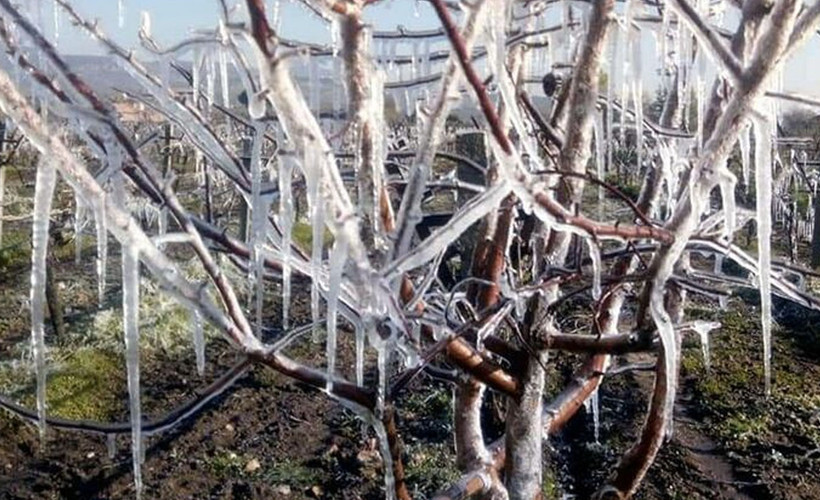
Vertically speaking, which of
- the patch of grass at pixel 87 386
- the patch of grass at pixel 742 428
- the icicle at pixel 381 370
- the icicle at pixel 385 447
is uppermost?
the icicle at pixel 381 370

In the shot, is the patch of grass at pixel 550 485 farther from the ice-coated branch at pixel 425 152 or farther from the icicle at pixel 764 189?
the ice-coated branch at pixel 425 152

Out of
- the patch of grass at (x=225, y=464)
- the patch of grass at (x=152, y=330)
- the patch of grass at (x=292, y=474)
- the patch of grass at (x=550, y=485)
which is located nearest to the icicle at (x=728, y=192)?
the patch of grass at (x=550, y=485)

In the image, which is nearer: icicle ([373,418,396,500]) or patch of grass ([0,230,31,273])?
icicle ([373,418,396,500])

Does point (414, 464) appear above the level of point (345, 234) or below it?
below

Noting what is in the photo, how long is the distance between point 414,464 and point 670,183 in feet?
10.7

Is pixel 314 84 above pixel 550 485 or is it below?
above

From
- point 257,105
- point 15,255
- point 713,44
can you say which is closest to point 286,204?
point 257,105

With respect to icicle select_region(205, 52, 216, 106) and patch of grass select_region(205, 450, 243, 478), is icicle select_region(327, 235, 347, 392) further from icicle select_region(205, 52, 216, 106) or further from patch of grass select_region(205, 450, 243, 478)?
patch of grass select_region(205, 450, 243, 478)

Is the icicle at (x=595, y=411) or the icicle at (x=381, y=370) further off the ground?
the icicle at (x=381, y=370)

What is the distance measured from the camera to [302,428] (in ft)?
17.3

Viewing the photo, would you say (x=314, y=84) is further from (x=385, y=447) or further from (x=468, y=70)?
(x=385, y=447)

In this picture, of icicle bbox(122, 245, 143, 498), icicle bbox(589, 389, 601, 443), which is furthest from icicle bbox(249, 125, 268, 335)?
icicle bbox(589, 389, 601, 443)

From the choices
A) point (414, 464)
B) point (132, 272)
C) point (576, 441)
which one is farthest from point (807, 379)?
point (132, 272)

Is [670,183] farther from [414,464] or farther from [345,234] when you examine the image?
[414,464]
